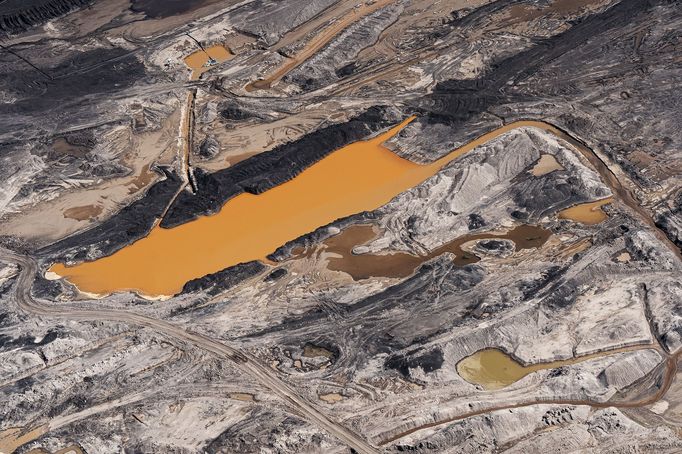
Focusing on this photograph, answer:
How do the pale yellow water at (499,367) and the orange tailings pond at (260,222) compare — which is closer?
the pale yellow water at (499,367)

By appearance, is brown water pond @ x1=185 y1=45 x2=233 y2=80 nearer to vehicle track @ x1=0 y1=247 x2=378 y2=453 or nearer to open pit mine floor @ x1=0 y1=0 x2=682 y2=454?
open pit mine floor @ x1=0 y1=0 x2=682 y2=454

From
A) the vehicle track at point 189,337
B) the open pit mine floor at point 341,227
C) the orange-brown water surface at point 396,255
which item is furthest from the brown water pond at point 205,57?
the orange-brown water surface at point 396,255

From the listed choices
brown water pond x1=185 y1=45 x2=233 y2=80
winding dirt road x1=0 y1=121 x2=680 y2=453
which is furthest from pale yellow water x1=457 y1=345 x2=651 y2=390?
brown water pond x1=185 y1=45 x2=233 y2=80

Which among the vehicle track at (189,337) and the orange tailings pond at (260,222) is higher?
the orange tailings pond at (260,222)

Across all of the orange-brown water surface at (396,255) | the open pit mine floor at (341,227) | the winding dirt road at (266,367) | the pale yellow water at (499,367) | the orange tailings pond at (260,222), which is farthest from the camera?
the orange tailings pond at (260,222)

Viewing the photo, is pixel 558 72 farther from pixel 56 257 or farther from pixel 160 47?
pixel 56 257

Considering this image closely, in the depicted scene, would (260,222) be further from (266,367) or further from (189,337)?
(266,367)

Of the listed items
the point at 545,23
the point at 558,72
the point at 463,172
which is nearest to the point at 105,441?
the point at 463,172

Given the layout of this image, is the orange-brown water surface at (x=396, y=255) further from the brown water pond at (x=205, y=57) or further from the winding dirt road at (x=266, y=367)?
the brown water pond at (x=205, y=57)

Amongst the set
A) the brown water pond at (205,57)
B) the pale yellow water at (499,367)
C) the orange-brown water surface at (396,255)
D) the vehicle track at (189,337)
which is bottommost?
the vehicle track at (189,337)
